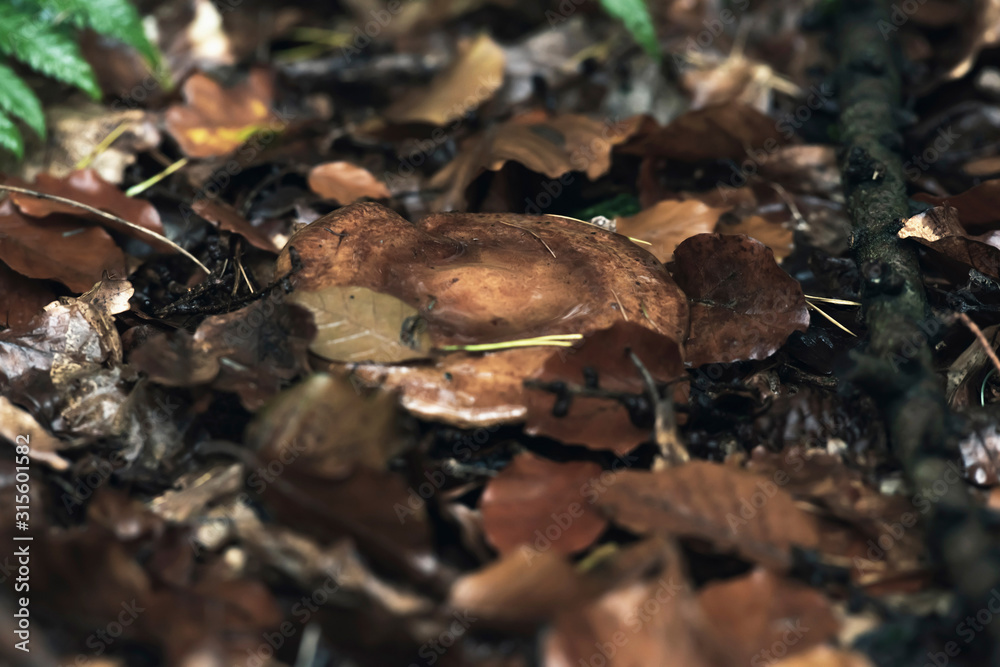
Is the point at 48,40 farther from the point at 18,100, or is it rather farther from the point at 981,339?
the point at 981,339

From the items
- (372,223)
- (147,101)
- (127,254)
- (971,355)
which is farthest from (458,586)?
(147,101)

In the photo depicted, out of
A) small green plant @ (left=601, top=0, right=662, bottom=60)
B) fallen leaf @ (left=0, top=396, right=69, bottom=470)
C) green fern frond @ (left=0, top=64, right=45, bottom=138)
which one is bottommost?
fallen leaf @ (left=0, top=396, right=69, bottom=470)

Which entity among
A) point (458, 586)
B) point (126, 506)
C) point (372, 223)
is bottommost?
point (126, 506)

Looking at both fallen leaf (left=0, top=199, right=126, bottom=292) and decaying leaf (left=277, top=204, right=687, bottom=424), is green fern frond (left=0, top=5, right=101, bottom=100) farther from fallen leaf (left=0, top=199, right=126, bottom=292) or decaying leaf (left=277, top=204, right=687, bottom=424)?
decaying leaf (left=277, top=204, right=687, bottom=424)

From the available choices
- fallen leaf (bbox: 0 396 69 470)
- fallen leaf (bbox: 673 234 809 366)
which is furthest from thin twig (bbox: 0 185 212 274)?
fallen leaf (bbox: 673 234 809 366)

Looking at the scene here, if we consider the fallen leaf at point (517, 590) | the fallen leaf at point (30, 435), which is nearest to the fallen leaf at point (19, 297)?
the fallen leaf at point (30, 435)

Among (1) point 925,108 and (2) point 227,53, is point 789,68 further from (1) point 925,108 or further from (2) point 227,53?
(2) point 227,53

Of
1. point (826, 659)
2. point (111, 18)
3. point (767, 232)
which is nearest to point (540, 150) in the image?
point (767, 232)
